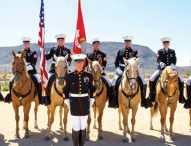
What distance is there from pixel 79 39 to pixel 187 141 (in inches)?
181

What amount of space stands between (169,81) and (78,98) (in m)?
3.61

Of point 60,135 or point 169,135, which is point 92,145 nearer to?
point 60,135

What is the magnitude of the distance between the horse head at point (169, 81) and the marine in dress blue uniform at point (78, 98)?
3270 mm

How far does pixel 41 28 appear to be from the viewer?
514 inches

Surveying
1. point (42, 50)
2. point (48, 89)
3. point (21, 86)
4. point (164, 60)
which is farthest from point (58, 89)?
point (164, 60)

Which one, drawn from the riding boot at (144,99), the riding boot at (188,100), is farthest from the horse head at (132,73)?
the riding boot at (188,100)

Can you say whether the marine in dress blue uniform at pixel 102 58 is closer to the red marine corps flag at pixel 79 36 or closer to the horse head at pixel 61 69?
the red marine corps flag at pixel 79 36

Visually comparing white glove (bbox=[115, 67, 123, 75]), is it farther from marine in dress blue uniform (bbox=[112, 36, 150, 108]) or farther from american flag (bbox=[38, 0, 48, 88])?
american flag (bbox=[38, 0, 48, 88])

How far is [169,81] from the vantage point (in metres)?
10.7

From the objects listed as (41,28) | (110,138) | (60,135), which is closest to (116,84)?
(110,138)

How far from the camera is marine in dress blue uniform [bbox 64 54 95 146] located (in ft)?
26.6

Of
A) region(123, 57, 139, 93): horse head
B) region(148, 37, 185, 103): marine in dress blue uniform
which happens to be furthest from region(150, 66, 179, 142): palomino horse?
region(123, 57, 139, 93): horse head

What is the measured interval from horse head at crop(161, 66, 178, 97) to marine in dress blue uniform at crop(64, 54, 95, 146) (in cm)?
327

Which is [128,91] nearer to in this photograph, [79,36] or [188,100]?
[79,36]
